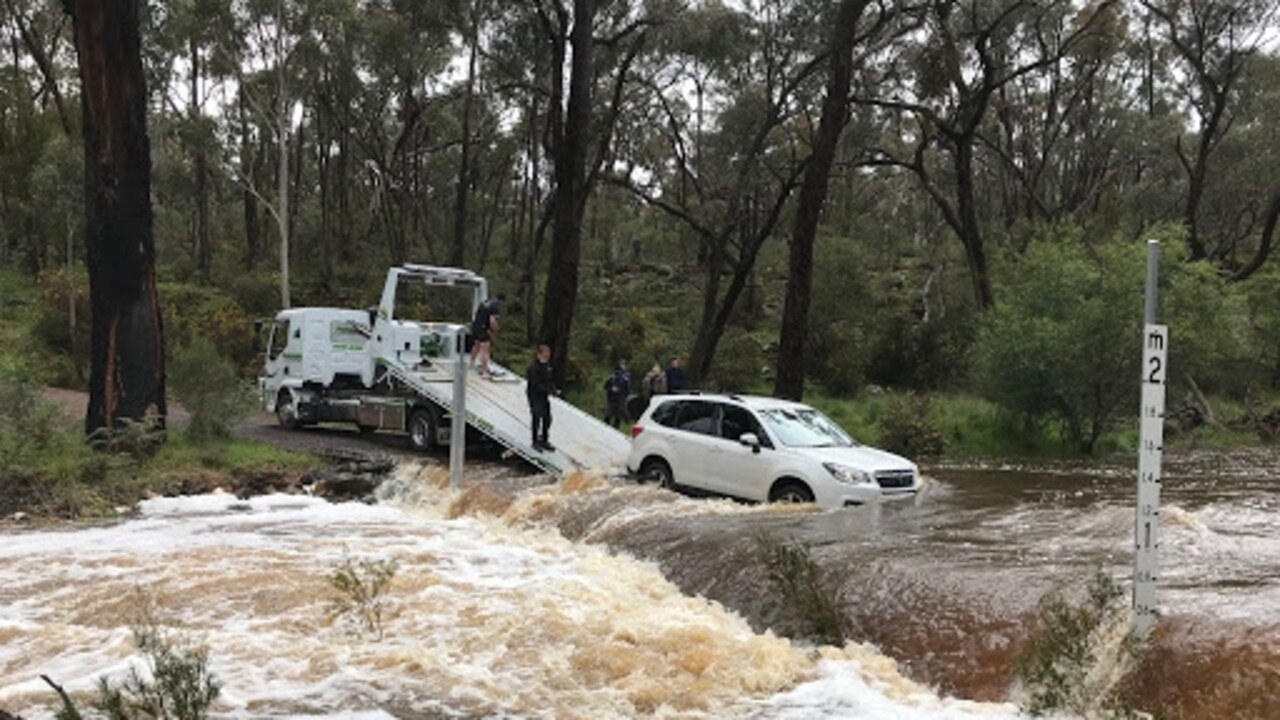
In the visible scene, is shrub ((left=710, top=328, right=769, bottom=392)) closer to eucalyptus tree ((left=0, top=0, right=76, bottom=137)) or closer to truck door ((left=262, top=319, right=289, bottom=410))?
truck door ((left=262, top=319, right=289, bottom=410))

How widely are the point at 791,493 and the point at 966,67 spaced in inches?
1114

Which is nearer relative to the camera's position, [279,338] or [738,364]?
[279,338]

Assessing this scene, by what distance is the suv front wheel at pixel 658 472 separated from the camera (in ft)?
49.2

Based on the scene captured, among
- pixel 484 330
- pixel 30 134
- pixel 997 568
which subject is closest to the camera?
pixel 997 568

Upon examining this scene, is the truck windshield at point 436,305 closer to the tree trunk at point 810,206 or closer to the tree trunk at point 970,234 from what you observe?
the tree trunk at point 810,206

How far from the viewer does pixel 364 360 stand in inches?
868

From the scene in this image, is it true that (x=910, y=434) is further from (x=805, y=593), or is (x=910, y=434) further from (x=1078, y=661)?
(x=1078, y=661)

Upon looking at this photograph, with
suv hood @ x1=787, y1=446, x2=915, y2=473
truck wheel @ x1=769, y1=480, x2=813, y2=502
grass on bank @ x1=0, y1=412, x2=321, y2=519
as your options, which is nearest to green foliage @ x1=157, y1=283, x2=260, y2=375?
grass on bank @ x1=0, y1=412, x2=321, y2=519

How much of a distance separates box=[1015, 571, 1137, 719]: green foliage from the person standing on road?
46.5 ft

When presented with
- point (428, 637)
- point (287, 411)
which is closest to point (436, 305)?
point (287, 411)

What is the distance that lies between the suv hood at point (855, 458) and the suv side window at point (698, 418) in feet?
4.58

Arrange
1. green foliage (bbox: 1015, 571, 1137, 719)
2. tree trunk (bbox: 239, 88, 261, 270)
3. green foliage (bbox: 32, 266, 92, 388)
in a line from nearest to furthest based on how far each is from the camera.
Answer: green foliage (bbox: 1015, 571, 1137, 719), green foliage (bbox: 32, 266, 92, 388), tree trunk (bbox: 239, 88, 261, 270)

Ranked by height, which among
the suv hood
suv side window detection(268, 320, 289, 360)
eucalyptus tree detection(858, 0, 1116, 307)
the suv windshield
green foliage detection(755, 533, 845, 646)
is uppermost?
eucalyptus tree detection(858, 0, 1116, 307)

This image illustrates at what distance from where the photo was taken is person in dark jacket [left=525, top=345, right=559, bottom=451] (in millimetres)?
16578
